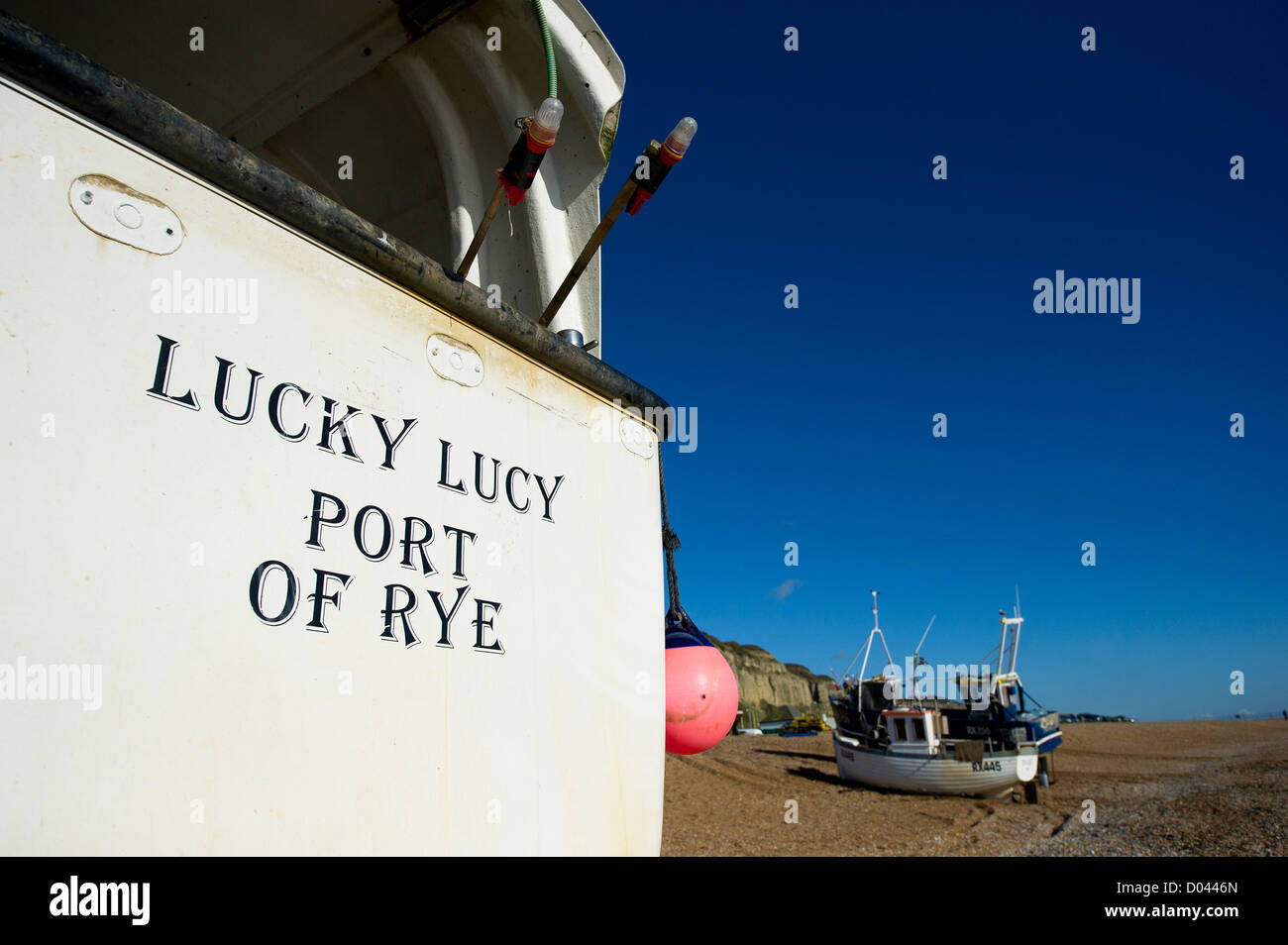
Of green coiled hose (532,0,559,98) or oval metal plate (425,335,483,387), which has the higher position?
green coiled hose (532,0,559,98)

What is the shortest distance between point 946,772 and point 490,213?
21983 mm

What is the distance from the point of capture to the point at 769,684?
7138 cm

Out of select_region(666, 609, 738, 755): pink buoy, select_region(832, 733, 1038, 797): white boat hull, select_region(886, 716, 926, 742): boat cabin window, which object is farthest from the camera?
select_region(886, 716, 926, 742): boat cabin window

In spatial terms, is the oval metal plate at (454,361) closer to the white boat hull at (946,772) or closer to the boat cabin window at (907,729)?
the white boat hull at (946,772)

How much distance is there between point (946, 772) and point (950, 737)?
9.61ft

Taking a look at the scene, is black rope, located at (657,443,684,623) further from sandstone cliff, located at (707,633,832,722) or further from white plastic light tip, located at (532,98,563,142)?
sandstone cliff, located at (707,633,832,722)

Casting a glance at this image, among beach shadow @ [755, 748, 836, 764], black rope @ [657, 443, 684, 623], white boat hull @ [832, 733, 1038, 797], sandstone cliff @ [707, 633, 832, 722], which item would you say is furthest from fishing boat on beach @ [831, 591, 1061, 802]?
sandstone cliff @ [707, 633, 832, 722]

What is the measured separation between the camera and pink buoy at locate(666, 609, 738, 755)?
284 cm

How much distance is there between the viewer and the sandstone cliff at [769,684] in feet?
218

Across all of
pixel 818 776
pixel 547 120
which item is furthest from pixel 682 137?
pixel 818 776

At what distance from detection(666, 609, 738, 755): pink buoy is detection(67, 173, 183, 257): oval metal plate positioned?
218 cm
